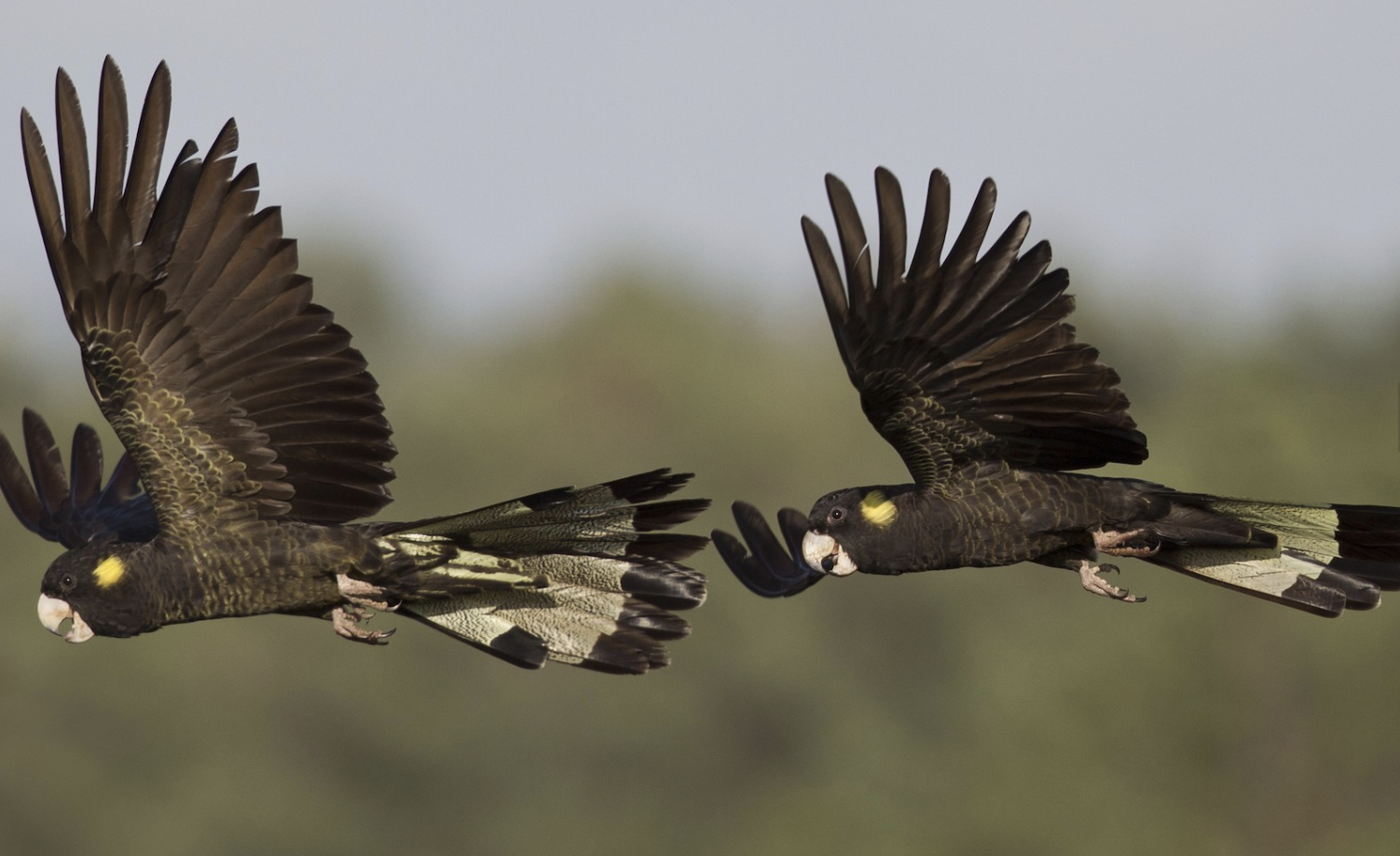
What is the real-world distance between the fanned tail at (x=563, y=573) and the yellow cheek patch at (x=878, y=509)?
3.07ft

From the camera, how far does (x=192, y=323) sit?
33.9 feet

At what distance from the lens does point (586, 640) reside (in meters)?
11.7

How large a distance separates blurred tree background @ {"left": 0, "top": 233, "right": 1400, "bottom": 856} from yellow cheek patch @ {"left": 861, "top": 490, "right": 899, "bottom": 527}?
51.3 ft

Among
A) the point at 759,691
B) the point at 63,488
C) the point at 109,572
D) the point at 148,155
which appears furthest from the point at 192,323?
the point at 759,691

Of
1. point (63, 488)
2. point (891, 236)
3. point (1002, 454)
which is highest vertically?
point (891, 236)

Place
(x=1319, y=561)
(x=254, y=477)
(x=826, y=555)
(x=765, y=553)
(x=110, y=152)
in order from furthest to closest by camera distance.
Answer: (x=765, y=553) → (x=1319, y=561) → (x=826, y=555) → (x=254, y=477) → (x=110, y=152)

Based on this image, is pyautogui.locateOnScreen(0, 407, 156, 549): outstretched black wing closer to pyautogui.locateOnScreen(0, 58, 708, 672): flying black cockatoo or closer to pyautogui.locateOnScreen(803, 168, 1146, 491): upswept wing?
pyautogui.locateOnScreen(0, 58, 708, 672): flying black cockatoo

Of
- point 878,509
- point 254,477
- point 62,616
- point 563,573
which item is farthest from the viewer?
point 563,573

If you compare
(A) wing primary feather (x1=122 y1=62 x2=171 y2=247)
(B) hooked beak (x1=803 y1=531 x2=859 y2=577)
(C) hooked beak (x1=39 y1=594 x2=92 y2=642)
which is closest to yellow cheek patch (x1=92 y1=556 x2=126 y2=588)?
(C) hooked beak (x1=39 y1=594 x2=92 y2=642)

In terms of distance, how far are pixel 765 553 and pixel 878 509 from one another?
136 cm

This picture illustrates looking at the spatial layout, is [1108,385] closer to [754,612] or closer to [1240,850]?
[1240,850]

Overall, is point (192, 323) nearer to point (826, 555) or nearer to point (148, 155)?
point (148, 155)

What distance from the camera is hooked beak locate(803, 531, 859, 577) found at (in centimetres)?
1128

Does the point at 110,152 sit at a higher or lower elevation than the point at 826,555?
higher
